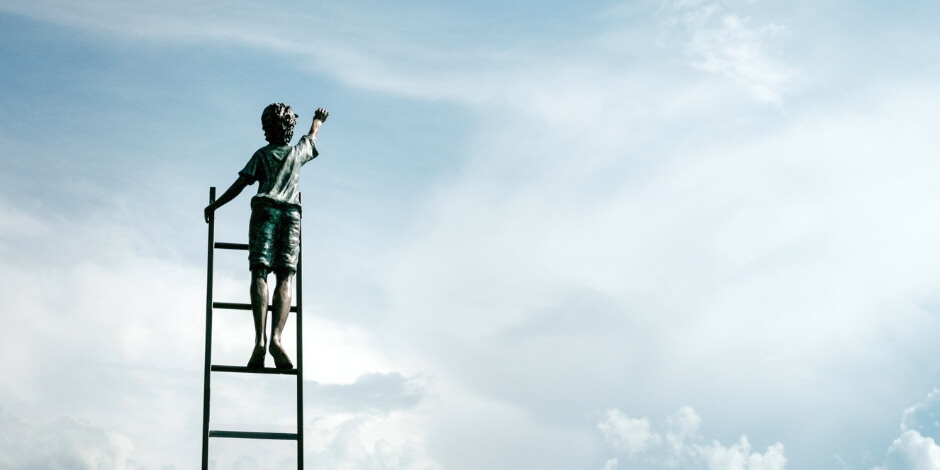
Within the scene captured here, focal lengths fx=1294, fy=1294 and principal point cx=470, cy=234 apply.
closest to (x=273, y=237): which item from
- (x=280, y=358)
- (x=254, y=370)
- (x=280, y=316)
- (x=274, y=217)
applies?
(x=274, y=217)

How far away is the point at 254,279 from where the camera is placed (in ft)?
47.7

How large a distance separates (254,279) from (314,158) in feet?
5.64

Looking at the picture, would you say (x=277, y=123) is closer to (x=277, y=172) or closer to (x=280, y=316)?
(x=277, y=172)

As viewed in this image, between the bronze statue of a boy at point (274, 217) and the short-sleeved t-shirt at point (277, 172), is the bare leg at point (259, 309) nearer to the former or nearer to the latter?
the bronze statue of a boy at point (274, 217)

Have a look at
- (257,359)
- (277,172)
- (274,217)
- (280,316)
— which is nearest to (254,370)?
(257,359)

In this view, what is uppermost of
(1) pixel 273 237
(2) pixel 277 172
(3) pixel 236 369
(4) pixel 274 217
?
(2) pixel 277 172

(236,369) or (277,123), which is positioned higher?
(277,123)

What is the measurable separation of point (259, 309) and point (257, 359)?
1.85 ft

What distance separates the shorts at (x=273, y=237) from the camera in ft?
47.9

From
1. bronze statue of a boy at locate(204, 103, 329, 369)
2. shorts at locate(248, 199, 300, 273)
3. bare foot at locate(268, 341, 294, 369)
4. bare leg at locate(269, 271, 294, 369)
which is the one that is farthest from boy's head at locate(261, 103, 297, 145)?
bare foot at locate(268, 341, 294, 369)

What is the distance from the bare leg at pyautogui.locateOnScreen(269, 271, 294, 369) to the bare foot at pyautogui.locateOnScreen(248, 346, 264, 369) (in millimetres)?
125

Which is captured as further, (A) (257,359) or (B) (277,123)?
(B) (277,123)

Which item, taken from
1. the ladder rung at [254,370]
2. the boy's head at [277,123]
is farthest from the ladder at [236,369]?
the boy's head at [277,123]

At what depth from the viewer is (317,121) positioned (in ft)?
51.2
